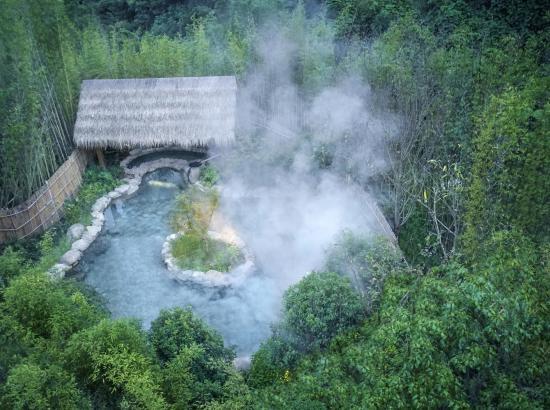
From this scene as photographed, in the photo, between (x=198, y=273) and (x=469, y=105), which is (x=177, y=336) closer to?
(x=198, y=273)

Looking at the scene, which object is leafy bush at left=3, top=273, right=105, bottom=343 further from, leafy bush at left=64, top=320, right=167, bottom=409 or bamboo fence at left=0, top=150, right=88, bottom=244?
bamboo fence at left=0, top=150, right=88, bottom=244

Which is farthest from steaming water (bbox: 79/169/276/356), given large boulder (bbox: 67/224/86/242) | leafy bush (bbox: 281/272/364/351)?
leafy bush (bbox: 281/272/364/351)

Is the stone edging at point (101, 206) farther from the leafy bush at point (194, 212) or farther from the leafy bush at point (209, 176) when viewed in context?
the leafy bush at point (194, 212)

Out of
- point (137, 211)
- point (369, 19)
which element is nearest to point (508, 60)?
point (369, 19)

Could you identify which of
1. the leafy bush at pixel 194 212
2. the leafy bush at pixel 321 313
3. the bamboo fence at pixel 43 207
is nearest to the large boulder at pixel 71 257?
the bamboo fence at pixel 43 207

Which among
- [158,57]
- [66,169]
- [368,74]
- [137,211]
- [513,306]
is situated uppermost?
[513,306]

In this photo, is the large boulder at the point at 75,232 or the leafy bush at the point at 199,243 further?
the large boulder at the point at 75,232
